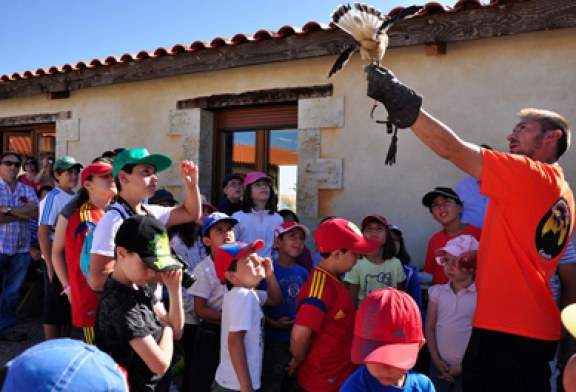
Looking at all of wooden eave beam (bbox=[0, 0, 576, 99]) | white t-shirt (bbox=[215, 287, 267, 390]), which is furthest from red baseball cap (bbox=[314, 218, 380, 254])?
wooden eave beam (bbox=[0, 0, 576, 99])

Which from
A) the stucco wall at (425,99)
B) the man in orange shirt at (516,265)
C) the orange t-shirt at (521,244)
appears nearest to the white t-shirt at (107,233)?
the man in orange shirt at (516,265)

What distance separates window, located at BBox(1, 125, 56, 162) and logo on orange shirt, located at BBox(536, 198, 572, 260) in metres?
6.92

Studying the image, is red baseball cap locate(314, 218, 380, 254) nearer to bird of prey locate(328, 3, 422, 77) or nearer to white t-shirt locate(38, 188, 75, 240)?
bird of prey locate(328, 3, 422, 77)

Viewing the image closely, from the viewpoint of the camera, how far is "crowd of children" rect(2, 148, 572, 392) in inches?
71.6

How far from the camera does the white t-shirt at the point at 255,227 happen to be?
13.1ft

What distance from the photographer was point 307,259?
4.03 meters

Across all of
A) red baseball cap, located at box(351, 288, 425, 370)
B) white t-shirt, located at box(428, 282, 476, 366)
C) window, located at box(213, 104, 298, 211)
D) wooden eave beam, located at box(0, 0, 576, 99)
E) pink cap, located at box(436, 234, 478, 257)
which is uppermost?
wooden eave beam, located at box(0, 0, 576, 99)

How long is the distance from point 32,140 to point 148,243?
6475 mm

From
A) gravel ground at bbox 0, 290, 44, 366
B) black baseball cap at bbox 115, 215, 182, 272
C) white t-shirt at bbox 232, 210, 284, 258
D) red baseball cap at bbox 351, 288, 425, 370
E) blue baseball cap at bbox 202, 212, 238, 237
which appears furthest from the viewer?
gravel ground at bbox 0, 290, 44, 366

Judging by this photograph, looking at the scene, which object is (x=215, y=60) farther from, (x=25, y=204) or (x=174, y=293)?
(x=174, y=293)

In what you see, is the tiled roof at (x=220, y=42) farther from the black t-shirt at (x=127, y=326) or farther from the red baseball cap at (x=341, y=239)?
the black t-shirt at (x=127, y=326)

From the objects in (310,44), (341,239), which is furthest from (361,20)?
(310,44)

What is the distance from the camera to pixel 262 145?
544 centimetres

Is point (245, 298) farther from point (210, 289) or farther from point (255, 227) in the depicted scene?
point (255, 227)
